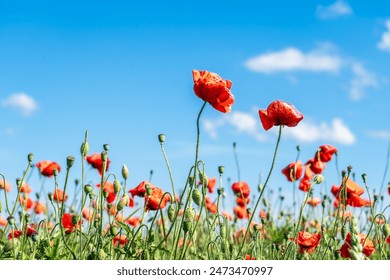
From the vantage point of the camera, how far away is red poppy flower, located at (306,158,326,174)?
164 inches

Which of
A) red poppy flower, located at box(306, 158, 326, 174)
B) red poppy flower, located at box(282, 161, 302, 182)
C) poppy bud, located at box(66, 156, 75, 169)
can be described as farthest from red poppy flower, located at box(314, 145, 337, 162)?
poppy bud, located at box(66, 156, 75, 169)

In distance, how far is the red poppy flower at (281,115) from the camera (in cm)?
275

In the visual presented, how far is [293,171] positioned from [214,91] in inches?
72.9

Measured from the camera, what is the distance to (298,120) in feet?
9.11

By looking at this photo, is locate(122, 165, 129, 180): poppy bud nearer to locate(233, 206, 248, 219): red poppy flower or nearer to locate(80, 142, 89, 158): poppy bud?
locate(80, 142, 89, 158): poppy bud

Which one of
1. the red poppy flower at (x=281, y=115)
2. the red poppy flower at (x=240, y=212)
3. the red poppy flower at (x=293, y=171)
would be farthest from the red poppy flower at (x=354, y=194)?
the red poppy flower at (x=240, y=212)

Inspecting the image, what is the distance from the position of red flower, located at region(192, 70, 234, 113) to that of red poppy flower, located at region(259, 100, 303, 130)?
0.30m

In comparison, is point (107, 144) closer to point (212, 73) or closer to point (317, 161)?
point (212, 73)

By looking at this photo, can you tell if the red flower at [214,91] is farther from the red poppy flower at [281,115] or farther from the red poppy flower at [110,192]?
the red poppy flower at [110,192]

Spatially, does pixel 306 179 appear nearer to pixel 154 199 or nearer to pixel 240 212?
pixel 240 212

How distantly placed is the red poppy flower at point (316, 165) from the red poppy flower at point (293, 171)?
8cm

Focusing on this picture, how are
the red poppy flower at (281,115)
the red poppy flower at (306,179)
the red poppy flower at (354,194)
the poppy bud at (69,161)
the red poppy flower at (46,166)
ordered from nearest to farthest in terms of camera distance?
the poppy bud at (69,161), the red poppy flower at (281,115), the red poppy flower at (354,194), the red poppy flower at (46,166), the red poppy flower at (306,179)

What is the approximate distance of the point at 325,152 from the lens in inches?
168
